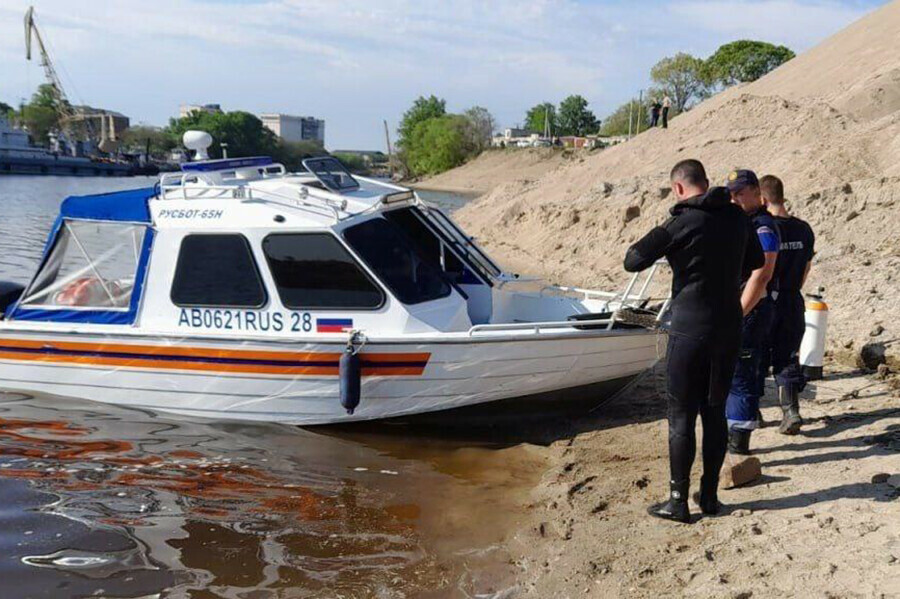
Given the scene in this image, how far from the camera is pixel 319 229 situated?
6.45 metres

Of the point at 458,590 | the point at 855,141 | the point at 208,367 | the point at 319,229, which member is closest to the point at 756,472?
the point at 458,590

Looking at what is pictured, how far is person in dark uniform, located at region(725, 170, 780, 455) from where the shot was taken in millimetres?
5316

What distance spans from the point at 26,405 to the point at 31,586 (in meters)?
3.16

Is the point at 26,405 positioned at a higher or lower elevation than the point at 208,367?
lower

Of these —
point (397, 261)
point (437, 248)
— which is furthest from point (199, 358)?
point (437, 248)

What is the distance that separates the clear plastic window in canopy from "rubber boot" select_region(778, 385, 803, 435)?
18.1 ft

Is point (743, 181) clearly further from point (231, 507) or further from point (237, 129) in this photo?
point (237, 129)

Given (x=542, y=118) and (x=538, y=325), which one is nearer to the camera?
(x=538, y=325)

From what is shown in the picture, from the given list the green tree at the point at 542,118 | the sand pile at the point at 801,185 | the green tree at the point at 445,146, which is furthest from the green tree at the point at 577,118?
the sand pile at the point at 801,185

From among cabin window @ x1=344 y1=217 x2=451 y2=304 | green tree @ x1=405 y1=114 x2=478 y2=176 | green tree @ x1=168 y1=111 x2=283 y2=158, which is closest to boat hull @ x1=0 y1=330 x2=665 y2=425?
cabin window @ x1=344 y1=217 x2=451 y2=304

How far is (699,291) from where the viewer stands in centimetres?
446

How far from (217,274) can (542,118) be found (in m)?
126

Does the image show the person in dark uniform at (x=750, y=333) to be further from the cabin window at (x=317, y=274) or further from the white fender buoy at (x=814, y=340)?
the cabin window at (x=317, y=274)

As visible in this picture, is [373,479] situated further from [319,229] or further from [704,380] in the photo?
[704,380]
